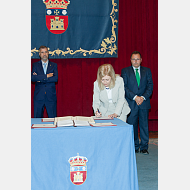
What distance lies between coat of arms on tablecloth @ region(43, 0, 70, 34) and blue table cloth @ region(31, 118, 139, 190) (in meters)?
3.44

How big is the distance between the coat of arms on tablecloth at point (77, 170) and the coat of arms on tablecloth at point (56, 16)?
3.56 metres

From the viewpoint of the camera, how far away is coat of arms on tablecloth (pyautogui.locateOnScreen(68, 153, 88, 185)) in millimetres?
1940

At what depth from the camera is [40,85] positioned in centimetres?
381

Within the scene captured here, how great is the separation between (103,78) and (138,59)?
43.3 inches

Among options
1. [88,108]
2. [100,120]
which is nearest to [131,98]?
[100,120]

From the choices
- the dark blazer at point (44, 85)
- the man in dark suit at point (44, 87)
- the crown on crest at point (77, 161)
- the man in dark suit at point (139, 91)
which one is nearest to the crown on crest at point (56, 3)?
the man in dark suit at point (44, 87)

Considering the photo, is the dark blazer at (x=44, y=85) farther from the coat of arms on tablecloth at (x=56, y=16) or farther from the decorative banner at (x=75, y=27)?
the coat of arms on tablecloth at (x=56, y=16)

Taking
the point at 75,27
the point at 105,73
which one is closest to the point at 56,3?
the point at 75,27

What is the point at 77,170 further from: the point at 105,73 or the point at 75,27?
the point at 75,27

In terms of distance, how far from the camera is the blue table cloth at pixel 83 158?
6.32 feet

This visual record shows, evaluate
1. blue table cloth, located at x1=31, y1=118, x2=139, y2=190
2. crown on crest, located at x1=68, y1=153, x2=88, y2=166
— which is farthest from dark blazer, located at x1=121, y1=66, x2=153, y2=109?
crown on crest, located at x1=68, y1=153, x2=88, y2=166

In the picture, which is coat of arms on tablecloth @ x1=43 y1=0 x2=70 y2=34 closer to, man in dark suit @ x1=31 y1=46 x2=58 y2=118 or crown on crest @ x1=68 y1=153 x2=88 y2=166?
man in dark suit @ x1=31 y1=46 x2=58 y2=118

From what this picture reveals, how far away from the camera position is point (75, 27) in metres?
4.99

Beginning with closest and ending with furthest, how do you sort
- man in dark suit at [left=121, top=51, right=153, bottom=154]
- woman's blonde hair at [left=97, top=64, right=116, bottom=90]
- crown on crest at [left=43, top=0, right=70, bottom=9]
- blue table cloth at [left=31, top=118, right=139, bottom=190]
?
1. blue table cloth at [left=31, top=118, right=139, bottom=190]
2. woman's blonde hair at [left=97, top=64, right=116, bottom=90]
3. man in dark suit at [left=121, top=51, right=153, bottom=154]
4. crown on crest at [left=43, top=0, right=70, bottom=9]
